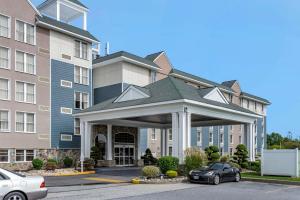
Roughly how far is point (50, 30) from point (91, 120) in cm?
997

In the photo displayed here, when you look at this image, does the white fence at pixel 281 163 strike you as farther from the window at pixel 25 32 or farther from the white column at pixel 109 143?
the window at pixel 25 32

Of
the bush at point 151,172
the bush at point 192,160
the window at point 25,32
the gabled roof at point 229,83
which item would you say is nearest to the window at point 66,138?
the window at point 25,32

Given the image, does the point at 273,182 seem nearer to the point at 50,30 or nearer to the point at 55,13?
the point at 50,30

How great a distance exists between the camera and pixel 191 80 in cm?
5119

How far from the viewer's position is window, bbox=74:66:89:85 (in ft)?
122

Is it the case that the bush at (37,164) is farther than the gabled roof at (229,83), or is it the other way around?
the gabled roof at (229,83)

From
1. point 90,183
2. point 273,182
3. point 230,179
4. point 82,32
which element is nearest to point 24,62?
point 82,32

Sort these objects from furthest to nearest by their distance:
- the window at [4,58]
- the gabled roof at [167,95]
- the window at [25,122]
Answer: the window at [25,122]
the window at [4,58]
the gabled roof at [167,95]

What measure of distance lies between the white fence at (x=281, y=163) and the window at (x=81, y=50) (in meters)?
20.3

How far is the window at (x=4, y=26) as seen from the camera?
31516mm

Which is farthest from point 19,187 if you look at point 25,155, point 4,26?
point 4,26

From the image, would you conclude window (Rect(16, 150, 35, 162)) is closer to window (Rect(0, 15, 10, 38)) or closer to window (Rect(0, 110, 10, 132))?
window (Rect(0, 110, 10, 132))

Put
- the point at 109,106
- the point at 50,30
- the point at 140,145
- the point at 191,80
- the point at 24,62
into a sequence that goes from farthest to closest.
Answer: the point at 191,80, the point at 140,145, the point at 50,30, the point at 24,62, the point at 109,106

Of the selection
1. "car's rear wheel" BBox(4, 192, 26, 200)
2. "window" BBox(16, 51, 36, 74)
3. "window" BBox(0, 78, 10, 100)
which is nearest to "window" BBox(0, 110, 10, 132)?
"window" BBox(0, 78, 10, 100)
